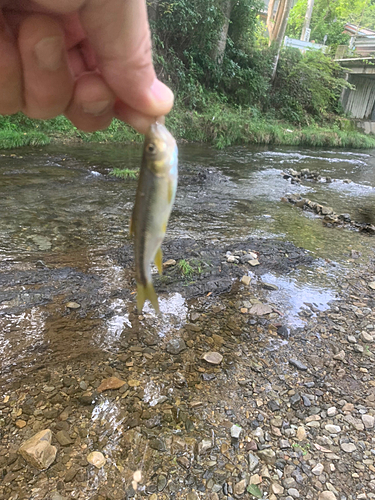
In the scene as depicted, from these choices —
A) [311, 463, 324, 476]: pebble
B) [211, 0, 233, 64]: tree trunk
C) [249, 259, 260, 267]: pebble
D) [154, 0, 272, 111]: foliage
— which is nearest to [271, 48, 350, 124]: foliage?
[154, 0, 272, 111]: foliage

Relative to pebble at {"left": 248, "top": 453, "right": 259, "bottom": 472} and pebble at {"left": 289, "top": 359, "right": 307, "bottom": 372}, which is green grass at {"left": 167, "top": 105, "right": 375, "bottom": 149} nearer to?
pebble at {"left": 289, "top": 359, "right": 307, "bottom": 372}

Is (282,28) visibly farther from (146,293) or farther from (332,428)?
(146,293)

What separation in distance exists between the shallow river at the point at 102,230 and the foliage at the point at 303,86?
1554cm

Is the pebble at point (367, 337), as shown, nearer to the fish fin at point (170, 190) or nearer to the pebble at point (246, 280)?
the pebble at point (246, 280)

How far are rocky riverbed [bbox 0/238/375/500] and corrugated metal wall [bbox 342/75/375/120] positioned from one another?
37.4 m

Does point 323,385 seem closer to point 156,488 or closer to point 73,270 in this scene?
point 156,488

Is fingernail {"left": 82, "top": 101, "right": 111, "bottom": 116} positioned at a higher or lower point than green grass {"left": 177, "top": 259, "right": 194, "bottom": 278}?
higher

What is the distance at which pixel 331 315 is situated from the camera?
4898mm

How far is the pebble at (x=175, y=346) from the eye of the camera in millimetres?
3934

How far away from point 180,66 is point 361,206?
15632 mm

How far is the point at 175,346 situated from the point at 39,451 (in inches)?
68.6

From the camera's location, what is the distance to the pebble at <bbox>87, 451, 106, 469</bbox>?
269cm

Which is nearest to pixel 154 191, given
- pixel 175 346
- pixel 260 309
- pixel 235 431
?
pixel 235 431

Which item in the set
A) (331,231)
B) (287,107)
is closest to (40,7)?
(331,231)
